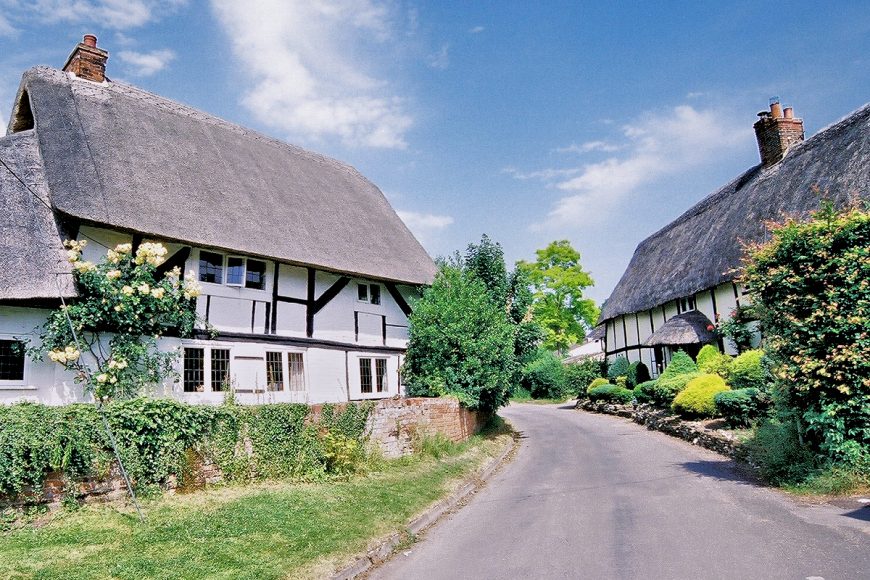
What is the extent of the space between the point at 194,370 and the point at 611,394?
20.4 meters

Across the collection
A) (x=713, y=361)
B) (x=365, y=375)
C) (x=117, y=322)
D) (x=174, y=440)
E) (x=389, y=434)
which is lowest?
(x=389, y=434)

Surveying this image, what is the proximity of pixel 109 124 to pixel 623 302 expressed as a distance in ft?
84.3

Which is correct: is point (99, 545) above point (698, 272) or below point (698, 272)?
below

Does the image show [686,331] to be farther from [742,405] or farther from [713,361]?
[742,405]

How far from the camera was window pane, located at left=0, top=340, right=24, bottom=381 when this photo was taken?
1152 centimetres

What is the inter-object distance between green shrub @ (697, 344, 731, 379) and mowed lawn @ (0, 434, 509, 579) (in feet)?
43.5

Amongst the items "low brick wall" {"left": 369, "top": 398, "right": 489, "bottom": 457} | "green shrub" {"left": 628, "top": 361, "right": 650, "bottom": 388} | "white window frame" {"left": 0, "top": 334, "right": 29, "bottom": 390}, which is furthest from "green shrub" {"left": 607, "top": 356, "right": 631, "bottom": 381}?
"white window frame" {"left": 0, "top": 334, "right": 29, "bottom": 390}

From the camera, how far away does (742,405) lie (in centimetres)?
1477

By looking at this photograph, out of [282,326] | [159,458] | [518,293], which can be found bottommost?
[159,458]

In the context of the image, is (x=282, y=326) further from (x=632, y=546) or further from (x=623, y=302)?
(x=623, y=302)

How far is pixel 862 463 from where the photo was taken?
9.09m

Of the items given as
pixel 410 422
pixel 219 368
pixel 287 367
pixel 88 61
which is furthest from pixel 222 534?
pixel 88 61

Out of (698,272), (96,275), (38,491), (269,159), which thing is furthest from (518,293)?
(38,491)

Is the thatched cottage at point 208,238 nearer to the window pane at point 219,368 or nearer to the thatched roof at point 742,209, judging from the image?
the window pane at point 219,368
